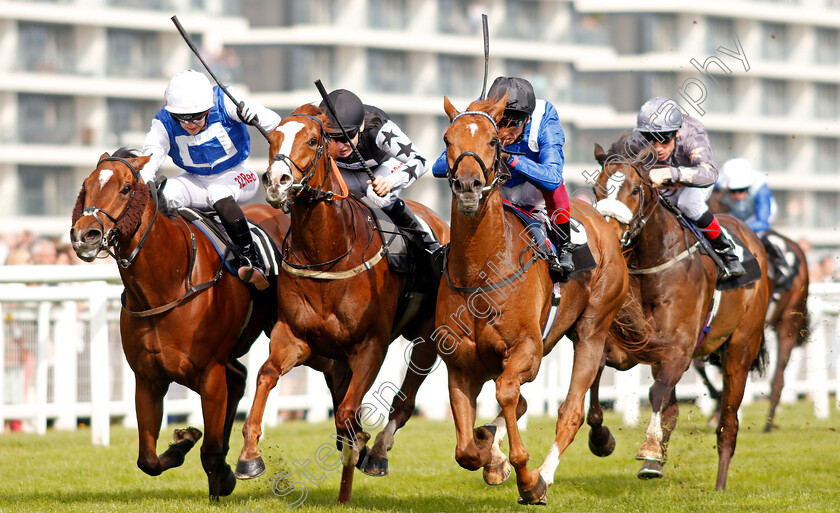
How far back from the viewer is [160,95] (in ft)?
125

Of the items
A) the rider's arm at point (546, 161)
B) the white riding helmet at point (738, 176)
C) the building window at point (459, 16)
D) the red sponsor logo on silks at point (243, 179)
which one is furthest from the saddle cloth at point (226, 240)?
the building window at point (459, 16)

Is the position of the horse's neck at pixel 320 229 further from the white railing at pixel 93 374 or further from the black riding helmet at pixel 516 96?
the white railing at pixel 93 374

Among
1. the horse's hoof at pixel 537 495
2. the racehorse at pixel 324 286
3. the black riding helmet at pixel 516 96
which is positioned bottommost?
the horse's hoof at pixel 537 495

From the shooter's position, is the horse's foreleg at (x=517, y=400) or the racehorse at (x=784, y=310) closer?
the horse's foreleg at (x=517, y=400)

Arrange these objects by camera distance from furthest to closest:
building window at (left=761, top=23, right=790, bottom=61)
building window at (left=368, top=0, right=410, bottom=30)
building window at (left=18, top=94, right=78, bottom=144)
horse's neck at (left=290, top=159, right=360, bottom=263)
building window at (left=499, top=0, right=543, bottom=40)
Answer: building window at (left=761, top=23, right=790, bottom=61) < building window at (left=499, top=0, right=543, bottom=40) < building window at (left=368, top=0, right=410, bottom=30) < building window at (left=18, top=94, right=78, bottom=144) < horse's neck at (left=290, top=159, right=360, bottom=263)

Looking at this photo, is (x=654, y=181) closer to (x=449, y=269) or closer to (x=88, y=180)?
(x=449, y=269)

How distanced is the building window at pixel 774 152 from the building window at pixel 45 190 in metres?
29.1

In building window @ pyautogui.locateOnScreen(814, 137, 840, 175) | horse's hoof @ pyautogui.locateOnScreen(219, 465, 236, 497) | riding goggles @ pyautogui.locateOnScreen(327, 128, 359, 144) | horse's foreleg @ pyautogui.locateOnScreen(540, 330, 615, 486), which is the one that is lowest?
horse's hoof @ pyautogui.locateOnScreen(219, 465, 236, 497)

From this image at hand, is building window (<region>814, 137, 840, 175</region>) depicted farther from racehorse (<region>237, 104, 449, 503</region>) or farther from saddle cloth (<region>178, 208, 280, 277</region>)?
racehorse (<region>237, 104, 449, 503</region>)

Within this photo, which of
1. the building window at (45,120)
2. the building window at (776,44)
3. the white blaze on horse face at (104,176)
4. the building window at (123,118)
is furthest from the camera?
the building window at (776,44)

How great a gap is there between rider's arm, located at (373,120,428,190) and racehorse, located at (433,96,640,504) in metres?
0.89

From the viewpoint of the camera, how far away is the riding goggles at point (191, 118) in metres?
6.32

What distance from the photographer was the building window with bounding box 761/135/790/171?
162ft

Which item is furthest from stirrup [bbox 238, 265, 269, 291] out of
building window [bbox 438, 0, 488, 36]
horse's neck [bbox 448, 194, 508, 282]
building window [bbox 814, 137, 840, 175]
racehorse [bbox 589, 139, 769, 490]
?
building window [bbox 814, 137, 840, 175]
